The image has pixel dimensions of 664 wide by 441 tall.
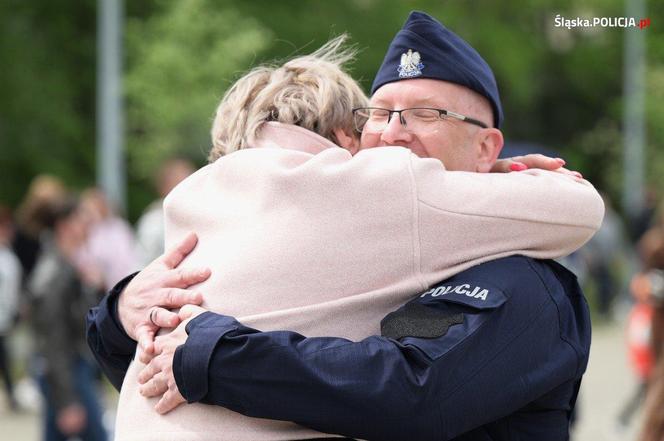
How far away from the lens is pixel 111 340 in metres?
2.89

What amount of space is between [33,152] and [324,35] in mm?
6801

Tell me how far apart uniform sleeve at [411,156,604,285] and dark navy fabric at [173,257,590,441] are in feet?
0.19

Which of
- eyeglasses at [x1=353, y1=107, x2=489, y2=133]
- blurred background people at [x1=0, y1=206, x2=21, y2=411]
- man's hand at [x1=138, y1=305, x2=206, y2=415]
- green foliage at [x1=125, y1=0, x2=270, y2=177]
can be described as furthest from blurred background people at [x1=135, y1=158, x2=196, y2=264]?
green foliage at [x1=125, y1=0, x2=270, y2=177]

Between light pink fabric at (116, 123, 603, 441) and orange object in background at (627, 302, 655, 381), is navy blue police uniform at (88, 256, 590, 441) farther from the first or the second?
orange object in background at (627, 302, 655, 381)

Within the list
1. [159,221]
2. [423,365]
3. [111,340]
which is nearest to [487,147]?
[423,365]

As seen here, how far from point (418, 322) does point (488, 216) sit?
0.30 metres

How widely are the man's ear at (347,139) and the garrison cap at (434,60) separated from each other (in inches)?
6.9

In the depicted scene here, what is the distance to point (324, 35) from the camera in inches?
997

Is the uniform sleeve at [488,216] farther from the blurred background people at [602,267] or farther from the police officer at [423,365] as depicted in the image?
the blurred background people at [602,267]

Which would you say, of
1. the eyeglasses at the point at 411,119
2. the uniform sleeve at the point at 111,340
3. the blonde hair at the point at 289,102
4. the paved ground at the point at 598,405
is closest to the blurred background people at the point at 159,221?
the paved ground at the point at 598,405

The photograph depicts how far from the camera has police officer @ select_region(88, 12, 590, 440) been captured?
2.32m

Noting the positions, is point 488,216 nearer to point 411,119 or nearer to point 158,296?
point 411,119

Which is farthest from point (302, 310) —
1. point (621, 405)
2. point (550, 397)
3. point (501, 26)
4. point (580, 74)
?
point (580, 74)

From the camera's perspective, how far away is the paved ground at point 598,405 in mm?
9867
